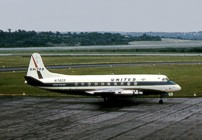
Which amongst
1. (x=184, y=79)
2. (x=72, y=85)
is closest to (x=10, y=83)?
(x=72, y=85)

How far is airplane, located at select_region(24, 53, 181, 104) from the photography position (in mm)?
56531

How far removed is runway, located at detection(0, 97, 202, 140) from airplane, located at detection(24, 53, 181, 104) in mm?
1572

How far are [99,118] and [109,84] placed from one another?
12.7 meters

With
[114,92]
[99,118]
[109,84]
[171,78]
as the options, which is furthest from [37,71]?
[171,78]

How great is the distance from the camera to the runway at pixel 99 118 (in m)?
37.2

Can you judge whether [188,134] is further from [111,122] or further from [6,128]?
[6,128]

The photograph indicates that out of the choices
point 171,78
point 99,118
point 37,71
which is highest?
point 37,71

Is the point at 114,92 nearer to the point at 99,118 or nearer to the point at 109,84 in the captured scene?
the point at 109,84

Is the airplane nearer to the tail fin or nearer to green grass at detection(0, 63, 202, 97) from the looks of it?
the tail fin

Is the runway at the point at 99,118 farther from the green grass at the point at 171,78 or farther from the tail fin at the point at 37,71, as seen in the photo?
the green grass at the point at 171,78

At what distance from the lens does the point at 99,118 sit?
45406mm

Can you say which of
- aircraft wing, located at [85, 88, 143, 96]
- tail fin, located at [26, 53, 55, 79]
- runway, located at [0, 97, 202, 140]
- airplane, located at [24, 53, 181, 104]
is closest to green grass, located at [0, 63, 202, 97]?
runway, located at [0, 97, 202, 140]

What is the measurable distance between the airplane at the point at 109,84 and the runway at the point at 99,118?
1.57 m

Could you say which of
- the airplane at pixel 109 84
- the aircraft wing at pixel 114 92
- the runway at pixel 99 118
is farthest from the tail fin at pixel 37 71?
the aircraft wing at pixel 114 92
